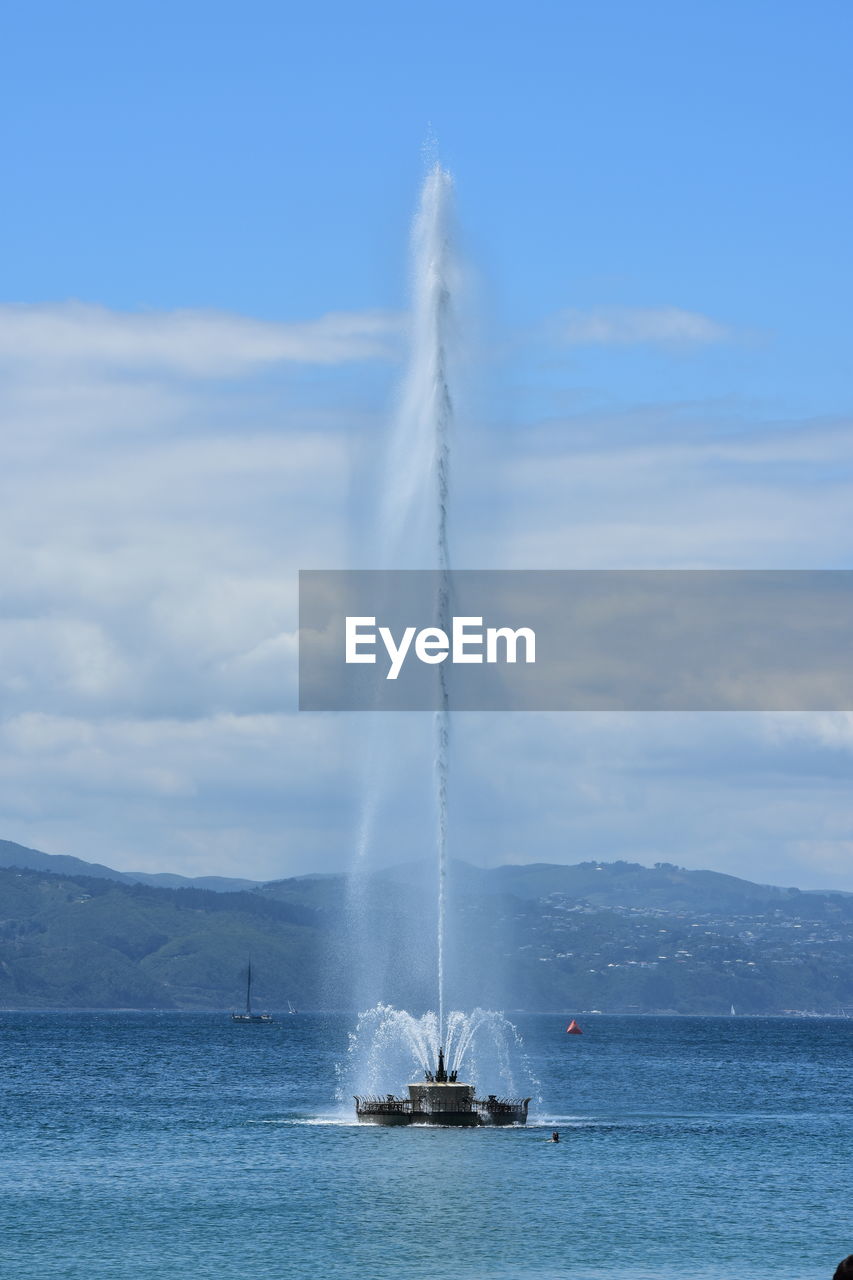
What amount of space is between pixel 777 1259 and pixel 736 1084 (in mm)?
110194

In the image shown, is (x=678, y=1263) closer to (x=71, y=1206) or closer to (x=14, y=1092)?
(x=71, y=1206)

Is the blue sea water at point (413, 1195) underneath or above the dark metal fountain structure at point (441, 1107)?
underneath

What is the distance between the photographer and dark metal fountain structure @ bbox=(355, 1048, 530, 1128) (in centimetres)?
9050

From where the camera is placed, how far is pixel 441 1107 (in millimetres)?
90812

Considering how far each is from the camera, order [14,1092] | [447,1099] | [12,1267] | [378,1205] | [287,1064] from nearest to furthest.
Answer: [12,1267], [378,1205], [447,1099], [14,1092], [287,1064]

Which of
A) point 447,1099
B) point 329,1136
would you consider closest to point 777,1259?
point 447,1099

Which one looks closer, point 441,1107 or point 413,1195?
point 413,1195

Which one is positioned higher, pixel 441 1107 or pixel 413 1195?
pixel 441 1107

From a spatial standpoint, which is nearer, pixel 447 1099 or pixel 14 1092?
pixel 447 1099

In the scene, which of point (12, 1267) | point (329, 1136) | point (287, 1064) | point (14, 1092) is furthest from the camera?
point (287, 1064)

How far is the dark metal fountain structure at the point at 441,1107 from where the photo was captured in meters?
90.5

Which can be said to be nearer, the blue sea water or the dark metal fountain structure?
the blue sea water

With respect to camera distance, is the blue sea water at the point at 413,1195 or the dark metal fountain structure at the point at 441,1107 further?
the dark metal fountain structure at the point at 441,1107

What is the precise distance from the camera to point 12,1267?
5959cm
